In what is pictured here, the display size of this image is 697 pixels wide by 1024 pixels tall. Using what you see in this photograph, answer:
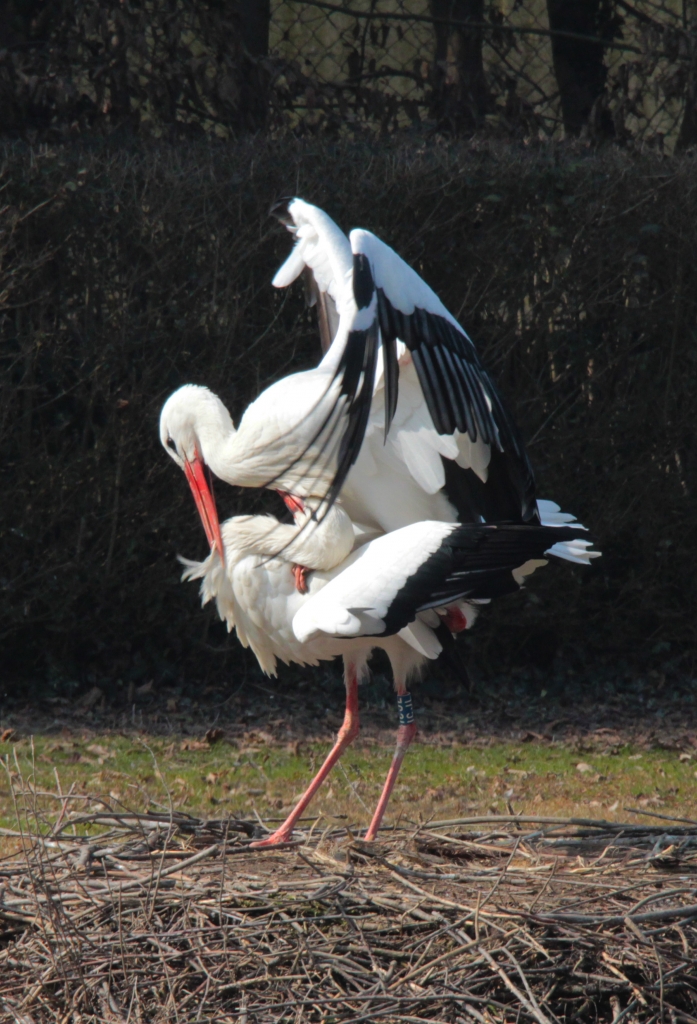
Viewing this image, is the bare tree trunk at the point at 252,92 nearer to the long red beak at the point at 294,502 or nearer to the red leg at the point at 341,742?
the long red beak at the point at 294,502

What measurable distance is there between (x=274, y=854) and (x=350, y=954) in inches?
26.6

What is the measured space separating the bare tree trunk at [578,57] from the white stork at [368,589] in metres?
6.24

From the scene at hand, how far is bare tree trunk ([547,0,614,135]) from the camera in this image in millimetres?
9961

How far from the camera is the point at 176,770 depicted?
20.4 feet

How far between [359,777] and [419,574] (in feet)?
7.46

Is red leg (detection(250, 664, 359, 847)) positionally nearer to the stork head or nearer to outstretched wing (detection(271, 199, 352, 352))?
the stork head

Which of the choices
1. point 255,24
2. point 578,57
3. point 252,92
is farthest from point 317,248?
point 578,57

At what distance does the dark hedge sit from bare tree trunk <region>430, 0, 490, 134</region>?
204 centimetres

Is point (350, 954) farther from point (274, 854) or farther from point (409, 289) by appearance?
point (409, 289)

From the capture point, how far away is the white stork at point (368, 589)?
417 centimetres

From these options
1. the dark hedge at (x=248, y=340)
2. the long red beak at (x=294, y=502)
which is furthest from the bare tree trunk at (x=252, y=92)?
the long red beak at (x=294, y=502)

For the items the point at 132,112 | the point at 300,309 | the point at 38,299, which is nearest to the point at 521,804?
the point at 300,309

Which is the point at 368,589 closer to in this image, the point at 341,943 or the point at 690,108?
the point at 341,943

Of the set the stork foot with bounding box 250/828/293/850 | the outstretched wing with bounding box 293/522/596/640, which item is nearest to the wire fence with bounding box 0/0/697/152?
the outstretched wing with bounding box 293/522/596/640
